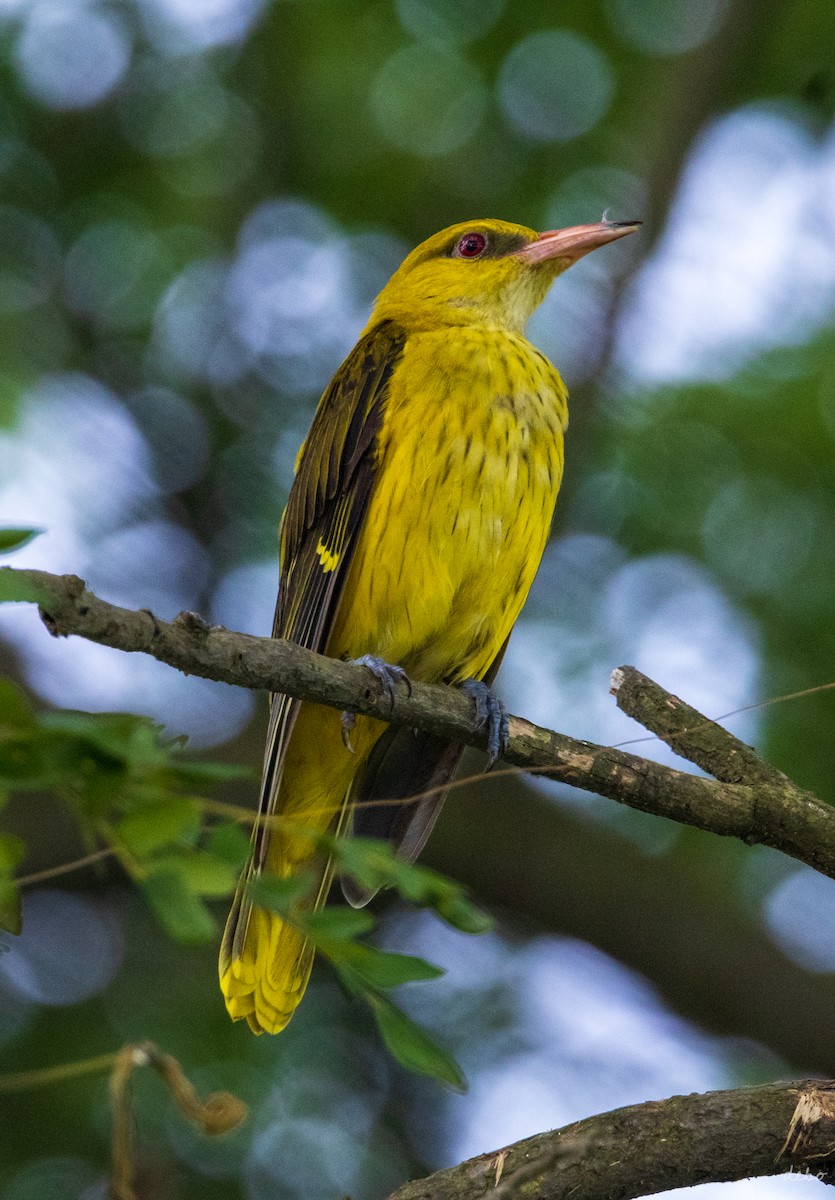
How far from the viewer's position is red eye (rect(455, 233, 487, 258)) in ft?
15.7

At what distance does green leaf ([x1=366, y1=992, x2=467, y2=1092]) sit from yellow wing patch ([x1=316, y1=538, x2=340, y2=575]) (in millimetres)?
2507

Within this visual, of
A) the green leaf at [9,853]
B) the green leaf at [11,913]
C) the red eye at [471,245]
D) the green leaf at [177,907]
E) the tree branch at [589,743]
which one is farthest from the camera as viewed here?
the red eye at [471,245]

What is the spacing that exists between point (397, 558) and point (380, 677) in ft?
3.42

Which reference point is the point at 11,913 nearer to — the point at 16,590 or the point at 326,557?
the point at 16,590

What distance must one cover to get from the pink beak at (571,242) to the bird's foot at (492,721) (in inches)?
67.7

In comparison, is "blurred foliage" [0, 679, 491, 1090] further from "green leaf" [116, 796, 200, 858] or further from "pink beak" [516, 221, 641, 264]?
"pink beak" [516, 221, 641, 264]

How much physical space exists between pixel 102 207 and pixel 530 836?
11.2 ft

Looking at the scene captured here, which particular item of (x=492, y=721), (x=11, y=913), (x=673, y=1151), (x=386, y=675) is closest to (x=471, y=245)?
(x=492, y=721)

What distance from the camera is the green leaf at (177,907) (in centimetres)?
130

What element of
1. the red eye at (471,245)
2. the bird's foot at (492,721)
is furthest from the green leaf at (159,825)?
the red eye at (471,245)

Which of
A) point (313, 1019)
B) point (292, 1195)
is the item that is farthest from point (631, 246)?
point (292, 1195)

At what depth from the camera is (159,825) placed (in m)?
1.36

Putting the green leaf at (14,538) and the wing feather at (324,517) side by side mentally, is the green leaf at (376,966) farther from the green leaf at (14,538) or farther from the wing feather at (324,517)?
the wing feather at (324,517)

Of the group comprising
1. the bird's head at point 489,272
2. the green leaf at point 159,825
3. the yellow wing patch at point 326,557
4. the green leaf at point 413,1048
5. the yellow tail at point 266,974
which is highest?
the bird's head at point 489,272
